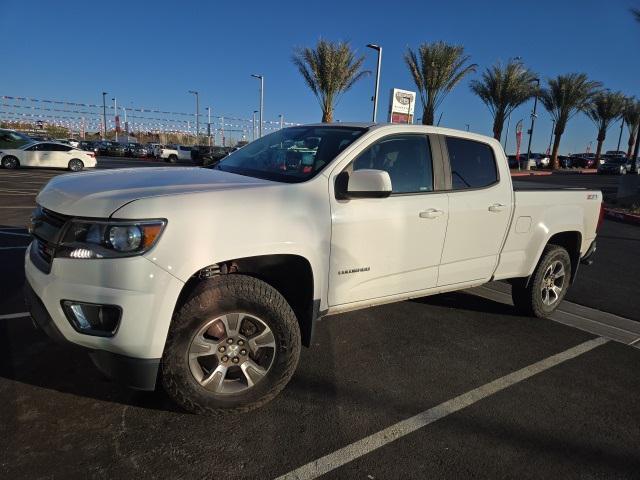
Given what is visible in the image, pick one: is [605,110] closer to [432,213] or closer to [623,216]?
[623,216]

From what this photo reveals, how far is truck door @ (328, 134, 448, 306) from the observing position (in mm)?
3316

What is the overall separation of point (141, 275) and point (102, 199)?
18.8 inches

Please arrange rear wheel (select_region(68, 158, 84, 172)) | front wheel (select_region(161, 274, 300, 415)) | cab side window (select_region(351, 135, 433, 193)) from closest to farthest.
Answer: front wheel (select_region(161, 274, 300, 415)) < cab side window (select_region(351, 135, 433, 193)) < rear wheel (select_region(68, 158, 84, 172))

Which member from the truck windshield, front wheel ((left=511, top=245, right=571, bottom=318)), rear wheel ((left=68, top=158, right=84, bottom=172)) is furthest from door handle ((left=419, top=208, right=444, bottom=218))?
rear wheel ((left=68, top=158, right=84, bottom=172))

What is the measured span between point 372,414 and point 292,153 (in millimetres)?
1985

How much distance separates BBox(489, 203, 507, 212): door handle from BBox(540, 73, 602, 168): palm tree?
41200 millimetres

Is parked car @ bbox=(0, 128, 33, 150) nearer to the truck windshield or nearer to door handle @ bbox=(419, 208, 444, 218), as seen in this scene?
the truck windshield

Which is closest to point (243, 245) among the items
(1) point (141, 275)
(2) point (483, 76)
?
(1) point (141, 275)

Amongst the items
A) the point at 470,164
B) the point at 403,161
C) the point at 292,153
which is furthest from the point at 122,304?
the point at 470,164

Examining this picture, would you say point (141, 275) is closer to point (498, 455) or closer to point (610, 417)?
point (498, 455)

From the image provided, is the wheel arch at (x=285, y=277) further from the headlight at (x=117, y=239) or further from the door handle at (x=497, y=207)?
→ the door handle at (x=497, y=207)

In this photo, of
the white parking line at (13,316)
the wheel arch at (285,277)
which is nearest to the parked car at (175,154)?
the white parking line at (13,316)

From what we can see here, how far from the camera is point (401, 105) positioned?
26.1m

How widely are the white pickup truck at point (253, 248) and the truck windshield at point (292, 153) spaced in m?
0.02
